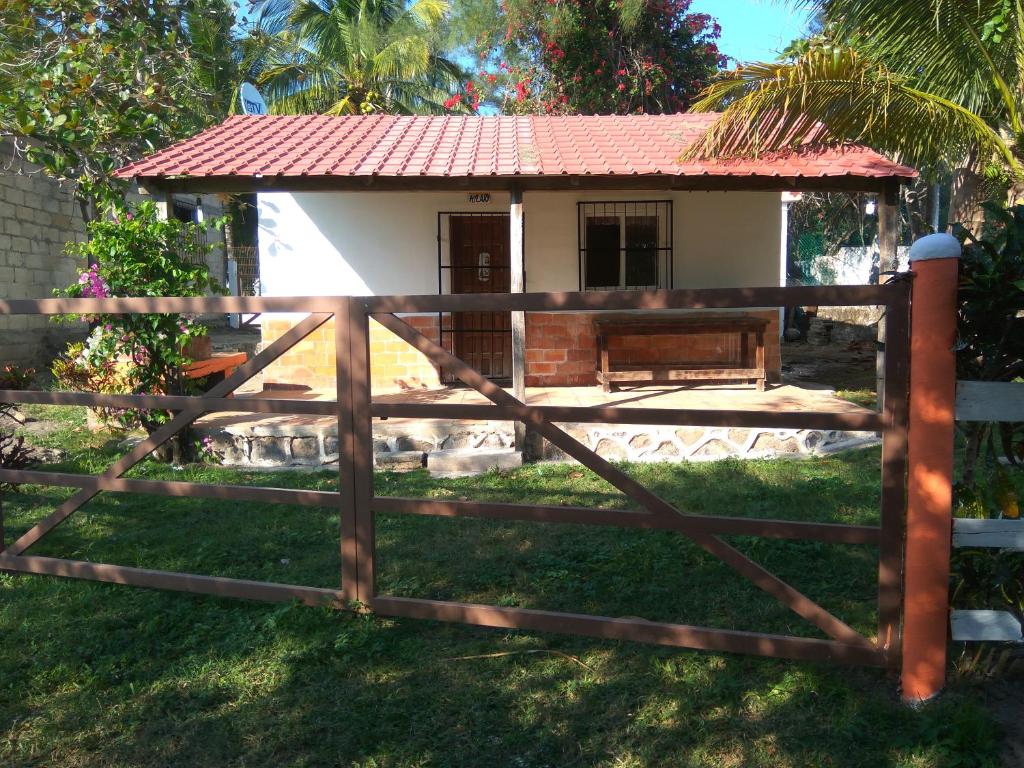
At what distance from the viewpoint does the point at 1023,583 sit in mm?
3029

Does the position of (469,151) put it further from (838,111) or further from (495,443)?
(838,111)

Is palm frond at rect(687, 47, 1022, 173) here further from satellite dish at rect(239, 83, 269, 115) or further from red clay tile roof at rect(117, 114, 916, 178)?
satellite dish at rect(239, 83, 269, 115)

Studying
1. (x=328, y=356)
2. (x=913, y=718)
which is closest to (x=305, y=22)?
(x=328, y=356)

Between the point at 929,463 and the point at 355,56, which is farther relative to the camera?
the point at 355,56

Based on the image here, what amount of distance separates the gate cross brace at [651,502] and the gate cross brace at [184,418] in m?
0.37

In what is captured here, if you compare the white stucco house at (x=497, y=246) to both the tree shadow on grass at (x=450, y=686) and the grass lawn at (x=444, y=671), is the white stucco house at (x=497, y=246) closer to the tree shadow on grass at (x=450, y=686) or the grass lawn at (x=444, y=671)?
the grass lawn at (x=444, y=671)

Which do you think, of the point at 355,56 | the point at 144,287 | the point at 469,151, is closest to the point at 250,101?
the point at 469,151

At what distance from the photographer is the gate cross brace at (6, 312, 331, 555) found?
11.7 ft

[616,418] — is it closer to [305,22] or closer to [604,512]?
[604,512]

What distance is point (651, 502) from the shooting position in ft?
10.5

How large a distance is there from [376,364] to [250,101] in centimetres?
409

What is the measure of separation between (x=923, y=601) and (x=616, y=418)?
126cm

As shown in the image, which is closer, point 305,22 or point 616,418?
point 616,418

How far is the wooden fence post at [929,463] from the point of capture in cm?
283
